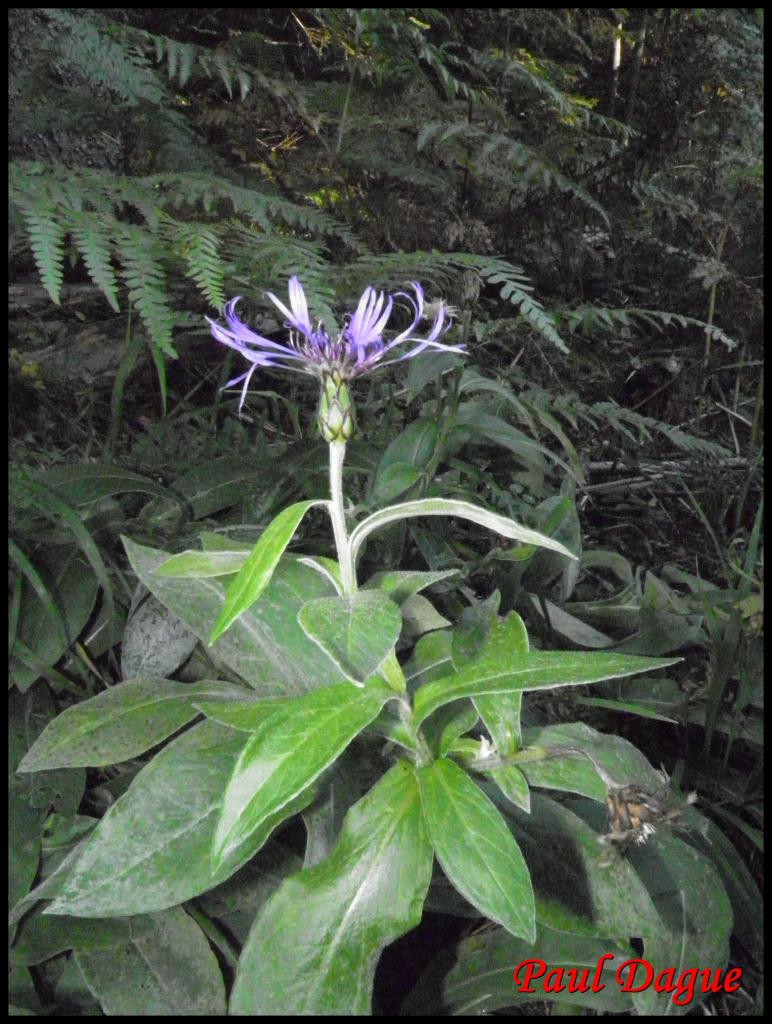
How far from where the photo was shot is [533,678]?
592mm

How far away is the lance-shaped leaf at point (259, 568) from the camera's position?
0.54 m

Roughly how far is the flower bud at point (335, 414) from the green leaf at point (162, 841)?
1.02ft

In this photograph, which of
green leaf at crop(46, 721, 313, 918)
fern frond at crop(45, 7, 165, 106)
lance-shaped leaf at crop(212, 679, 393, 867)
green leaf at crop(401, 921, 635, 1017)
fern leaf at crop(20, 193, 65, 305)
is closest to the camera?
lance-shaped leaf at crop(212, 679, 393, 867)

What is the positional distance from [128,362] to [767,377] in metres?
1.23

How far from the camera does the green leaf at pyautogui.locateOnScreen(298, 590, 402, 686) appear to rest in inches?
20.5

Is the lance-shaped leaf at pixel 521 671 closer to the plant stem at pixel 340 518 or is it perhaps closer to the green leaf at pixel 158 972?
the plant stem at pixel 340 518

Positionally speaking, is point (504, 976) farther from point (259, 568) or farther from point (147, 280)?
point (147, 280)

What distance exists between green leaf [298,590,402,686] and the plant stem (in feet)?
0.09

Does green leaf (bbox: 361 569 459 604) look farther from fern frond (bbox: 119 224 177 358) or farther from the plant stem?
fern frond (bbox: 119 224 177 358)

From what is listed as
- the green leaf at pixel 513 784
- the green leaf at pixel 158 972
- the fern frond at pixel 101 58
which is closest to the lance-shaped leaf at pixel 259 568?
the green leaf at pixel 513 784

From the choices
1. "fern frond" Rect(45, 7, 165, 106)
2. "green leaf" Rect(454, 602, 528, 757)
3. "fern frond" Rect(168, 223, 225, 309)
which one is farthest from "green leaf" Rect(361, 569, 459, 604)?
"fern frond" Rect(45, 7, 165, 106)

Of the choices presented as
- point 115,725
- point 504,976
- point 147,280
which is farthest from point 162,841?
point 147,280

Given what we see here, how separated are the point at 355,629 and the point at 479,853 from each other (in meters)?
0.19

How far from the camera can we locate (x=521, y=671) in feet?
2.00
